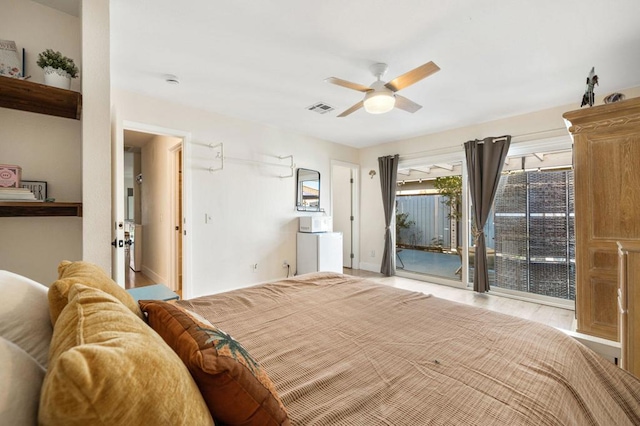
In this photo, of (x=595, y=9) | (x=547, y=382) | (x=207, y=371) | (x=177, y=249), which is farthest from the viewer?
(x=177, y=249)

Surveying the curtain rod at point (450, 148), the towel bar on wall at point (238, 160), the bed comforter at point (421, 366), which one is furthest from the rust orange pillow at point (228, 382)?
the curtain rod at point (450, 148)

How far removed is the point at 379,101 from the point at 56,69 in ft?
7.36

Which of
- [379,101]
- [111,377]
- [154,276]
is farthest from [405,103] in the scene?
[154,276]

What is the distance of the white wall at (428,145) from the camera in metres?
3.57

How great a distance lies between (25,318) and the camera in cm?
73

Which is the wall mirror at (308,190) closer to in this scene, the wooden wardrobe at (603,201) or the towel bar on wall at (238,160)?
the towel bar on wall at (238,160)

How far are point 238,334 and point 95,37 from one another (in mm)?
1911

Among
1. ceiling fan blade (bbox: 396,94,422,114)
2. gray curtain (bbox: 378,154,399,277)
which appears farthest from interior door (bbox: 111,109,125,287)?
gray curtain (bbox: 378,154,399,277)

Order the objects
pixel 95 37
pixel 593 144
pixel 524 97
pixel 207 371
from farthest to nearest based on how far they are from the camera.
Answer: pixel 524 97 → pixel 593 144 → pixel 95 37 → pixel 207 371

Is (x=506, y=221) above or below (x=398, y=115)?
below

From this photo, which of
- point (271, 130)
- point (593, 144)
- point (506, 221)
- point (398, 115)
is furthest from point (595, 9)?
point (271, 130)

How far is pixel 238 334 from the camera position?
1.29m

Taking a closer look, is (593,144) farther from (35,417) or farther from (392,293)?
(35,417)

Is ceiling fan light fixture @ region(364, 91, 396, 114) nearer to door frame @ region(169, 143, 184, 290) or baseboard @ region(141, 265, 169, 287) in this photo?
door frame @ region(169, 143, 184, 290)
